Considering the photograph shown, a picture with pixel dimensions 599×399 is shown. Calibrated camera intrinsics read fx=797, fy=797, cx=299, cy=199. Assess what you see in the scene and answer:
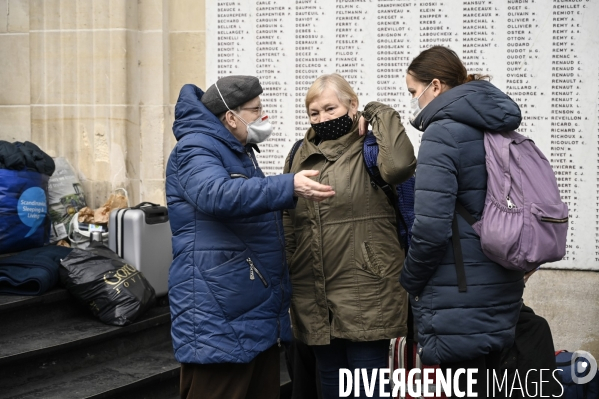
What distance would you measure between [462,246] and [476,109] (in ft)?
1.55

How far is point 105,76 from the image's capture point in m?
5.30

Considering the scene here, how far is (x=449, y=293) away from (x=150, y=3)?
3432mm

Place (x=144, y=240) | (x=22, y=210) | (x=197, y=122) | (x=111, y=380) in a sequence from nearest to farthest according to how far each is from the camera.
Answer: (x=197, y=122) → (x=111, y=380) → (x=22, y=210) → (x=144, y=240)

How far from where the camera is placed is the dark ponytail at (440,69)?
2916 mm

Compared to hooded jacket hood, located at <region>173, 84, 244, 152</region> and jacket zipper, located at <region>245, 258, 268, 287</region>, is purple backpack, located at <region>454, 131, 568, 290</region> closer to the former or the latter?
jacket zipper, located at <region>245, 258, 268, 287</region>

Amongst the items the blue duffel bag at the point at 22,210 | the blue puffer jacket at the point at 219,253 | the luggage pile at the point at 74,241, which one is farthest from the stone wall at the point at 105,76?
→ the blue puffer jacket at the point at 219,253

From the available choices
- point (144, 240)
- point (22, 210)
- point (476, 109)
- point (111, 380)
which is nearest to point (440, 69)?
point (476, 109)

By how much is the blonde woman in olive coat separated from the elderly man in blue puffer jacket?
260 millimetres

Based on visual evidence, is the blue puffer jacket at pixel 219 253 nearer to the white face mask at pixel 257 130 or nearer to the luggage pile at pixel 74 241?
the white face mask at pixel 257 130

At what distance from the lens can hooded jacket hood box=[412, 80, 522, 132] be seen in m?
2.72

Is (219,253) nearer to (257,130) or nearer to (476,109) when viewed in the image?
(257,130)

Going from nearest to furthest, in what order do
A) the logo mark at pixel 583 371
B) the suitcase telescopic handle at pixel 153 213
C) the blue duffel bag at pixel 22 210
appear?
1. the logo mark at pixel 583 371
2. the blue duffel bag at pixel 22 210
3. the suitcase telescopic handle at pixel 153 213

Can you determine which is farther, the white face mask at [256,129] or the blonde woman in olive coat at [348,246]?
the blonde woman in olive coat at [348,246]

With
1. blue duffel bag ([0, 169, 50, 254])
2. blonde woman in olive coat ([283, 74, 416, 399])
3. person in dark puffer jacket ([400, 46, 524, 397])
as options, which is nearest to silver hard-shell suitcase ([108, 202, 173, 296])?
blue duffel bag ([0, 169, 50, 254])
